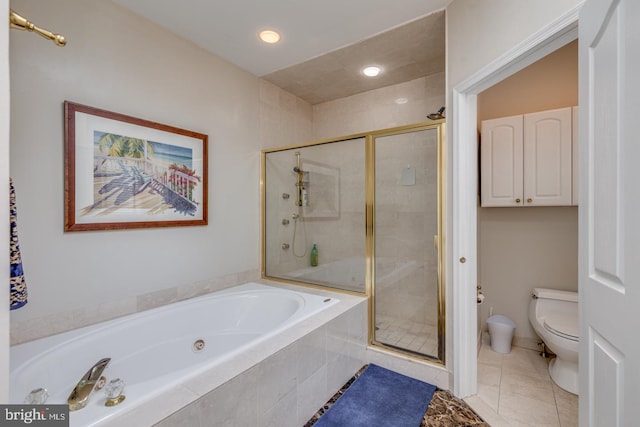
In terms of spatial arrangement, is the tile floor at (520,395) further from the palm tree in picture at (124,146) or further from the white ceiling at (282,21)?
the palm tree in picture at (124,146)

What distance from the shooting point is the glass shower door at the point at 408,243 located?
2102mm

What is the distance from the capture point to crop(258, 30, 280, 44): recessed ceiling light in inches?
85.1

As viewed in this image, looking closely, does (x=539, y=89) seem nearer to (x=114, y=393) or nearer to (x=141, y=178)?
(x=141, y=178)

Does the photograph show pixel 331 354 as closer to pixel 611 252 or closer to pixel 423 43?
pixel 611 252

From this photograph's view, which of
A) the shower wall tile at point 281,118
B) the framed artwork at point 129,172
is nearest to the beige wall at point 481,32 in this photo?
the shower wall tile at point 281,118

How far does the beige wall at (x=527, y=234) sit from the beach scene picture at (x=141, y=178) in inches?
98.4

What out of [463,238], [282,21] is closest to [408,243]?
[463,238]

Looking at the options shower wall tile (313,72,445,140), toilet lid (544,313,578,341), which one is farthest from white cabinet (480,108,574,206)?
toilet lid (544,313,578,341)

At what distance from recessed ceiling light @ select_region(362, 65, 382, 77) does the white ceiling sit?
252mm

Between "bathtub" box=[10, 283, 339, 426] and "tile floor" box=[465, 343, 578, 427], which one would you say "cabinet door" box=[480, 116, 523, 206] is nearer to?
"tile floor" box=[465, 343, 578, 427]

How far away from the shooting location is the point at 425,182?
2158mm

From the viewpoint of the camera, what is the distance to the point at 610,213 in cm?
83

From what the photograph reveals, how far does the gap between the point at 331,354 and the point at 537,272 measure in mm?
1917

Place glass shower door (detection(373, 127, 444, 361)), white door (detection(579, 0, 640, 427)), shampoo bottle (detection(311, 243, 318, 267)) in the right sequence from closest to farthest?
white door (detection(579, 0, 640, 427))
glass shower door (detection(373, 127, 444, 361))
shampoo bottle (detection(311, 243, 318, 267))
